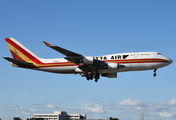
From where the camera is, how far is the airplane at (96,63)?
5013 cm

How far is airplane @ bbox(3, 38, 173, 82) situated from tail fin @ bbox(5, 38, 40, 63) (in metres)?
1.59

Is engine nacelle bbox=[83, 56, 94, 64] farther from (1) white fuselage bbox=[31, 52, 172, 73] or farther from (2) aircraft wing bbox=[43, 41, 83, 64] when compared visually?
(1) white fuselage bbox=[31, 52, 172, 73]

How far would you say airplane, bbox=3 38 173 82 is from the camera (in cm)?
5013

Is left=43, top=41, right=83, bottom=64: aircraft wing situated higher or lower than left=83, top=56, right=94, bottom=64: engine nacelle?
higher

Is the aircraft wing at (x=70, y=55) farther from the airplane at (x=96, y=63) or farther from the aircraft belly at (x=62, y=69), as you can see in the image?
the aircraft belly at (x=62, y=69)

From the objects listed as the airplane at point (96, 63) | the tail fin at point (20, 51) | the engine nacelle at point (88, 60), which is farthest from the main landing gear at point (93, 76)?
the tail fin at point (20, 51)

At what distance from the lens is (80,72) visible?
5347 cm

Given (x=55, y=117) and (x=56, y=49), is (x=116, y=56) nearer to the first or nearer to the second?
(x=56, y=49)

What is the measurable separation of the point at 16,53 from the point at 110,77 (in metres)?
23.8

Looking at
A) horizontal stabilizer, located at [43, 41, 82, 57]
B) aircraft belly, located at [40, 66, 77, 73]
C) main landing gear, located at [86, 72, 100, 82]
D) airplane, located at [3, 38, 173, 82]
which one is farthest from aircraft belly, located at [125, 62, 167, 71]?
aircraft belly, located at [40, 66, 77, 73]

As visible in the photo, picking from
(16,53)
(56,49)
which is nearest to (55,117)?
(16,53)

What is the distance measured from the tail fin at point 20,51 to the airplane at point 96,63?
1586 mm

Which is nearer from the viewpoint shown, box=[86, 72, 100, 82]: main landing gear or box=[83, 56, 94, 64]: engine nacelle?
box=[83, 56, 94, 64]: engine nacelle

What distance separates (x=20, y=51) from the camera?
59.4m
